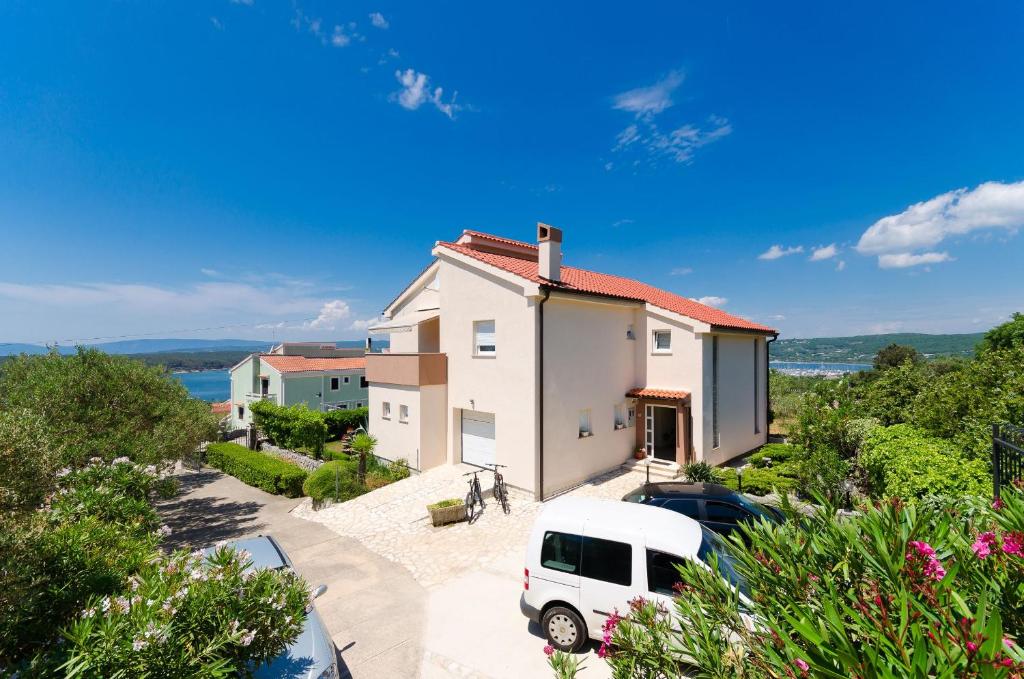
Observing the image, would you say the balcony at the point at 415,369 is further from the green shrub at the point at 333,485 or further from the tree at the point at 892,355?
the tree at the point at 892,355

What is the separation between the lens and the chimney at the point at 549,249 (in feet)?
50.5

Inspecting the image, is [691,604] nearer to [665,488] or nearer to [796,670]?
[796,670]

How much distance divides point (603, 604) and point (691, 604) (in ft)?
13.0

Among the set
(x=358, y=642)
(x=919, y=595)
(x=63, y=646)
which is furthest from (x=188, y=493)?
(x=919, y=595)

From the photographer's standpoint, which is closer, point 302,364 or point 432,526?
point 432,526

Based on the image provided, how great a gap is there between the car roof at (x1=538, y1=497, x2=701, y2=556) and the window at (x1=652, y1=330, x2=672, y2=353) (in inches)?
445

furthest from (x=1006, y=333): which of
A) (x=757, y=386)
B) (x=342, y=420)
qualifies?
(x=342, y=420)

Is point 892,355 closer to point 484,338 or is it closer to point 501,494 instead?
point 484,338

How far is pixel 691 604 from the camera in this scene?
346cm

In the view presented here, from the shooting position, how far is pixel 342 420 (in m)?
31.1

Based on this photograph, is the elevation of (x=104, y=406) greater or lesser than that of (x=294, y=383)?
greater

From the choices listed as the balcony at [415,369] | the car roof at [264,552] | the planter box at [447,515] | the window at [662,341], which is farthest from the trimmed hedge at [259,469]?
the window at [662,341]

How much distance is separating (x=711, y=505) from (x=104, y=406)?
58.5 ft

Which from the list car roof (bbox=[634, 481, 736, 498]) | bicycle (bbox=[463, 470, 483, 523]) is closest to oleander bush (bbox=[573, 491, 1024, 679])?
car roof (bbox=[634, 481, 736, 498])
